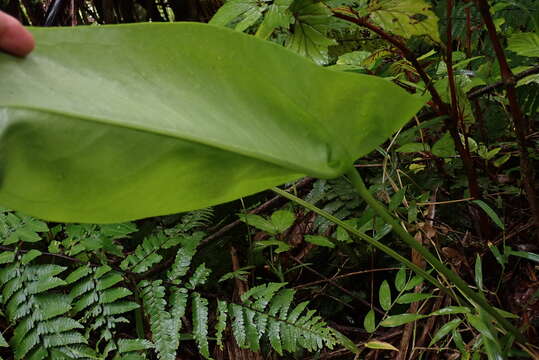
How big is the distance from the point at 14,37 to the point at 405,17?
0.46 metres

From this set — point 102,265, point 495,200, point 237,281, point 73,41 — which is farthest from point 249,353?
point 73,41

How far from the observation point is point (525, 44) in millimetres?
632

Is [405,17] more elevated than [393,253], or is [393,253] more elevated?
[405,17]

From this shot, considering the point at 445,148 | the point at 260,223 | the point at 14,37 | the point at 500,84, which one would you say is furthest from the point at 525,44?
the point at 14,37

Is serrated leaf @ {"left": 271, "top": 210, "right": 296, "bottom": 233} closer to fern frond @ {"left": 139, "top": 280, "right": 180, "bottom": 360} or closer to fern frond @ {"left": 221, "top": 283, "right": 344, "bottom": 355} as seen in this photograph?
fern frond @ {"left": 221, "top": 283, "right": 344, "bottom": 355}

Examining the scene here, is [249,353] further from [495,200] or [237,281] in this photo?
[495,200]

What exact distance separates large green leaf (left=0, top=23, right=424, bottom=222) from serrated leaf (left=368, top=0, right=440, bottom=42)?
0.23 m

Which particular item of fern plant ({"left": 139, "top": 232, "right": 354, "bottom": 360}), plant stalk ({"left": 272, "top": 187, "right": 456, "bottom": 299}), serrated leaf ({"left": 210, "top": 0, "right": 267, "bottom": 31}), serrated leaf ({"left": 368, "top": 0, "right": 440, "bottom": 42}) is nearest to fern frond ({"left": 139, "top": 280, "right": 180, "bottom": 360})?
fern plant ({"left": 139, "top": 232, "right": 354, "bottom": 360})

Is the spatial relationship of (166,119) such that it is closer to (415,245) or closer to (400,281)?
(415,245)

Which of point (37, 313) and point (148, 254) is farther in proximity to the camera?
point (148, 254)

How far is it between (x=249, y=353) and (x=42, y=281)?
37cm

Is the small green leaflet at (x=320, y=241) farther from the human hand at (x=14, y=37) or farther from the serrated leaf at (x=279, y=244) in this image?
the human hand at (x=14, y=37)

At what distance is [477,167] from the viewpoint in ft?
2.82

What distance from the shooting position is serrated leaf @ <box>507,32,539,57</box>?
61cm
